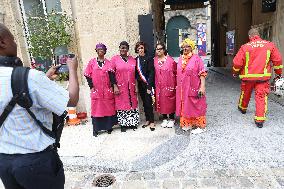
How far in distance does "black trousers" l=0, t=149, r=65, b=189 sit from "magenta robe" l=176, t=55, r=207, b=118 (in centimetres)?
305

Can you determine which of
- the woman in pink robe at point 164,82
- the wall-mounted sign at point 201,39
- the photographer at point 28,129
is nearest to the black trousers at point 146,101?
the woman in pink robe at point 164,82

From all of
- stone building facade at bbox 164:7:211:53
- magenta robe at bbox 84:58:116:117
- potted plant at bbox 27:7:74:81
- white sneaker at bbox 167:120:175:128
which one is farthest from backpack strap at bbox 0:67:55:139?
stone building facade at bbox 164:7:211:53

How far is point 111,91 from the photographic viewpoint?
4762 mm

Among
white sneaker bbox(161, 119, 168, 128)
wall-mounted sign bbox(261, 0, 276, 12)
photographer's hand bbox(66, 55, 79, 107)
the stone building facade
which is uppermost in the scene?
the stone building facade

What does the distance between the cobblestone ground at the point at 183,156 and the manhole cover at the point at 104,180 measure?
0.22 feet

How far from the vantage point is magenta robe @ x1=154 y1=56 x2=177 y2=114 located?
185 inches

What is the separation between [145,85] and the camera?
488 cm

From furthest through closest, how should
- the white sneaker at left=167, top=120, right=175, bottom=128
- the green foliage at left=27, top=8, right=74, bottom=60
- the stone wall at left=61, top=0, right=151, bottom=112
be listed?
the green foliage at left=27, top=8, right=74, bottom=60 → the white sneaker at left=167, top=120, right=175, bottom=128 → the stone wall at left=61, top=0, right=151, bottom=112

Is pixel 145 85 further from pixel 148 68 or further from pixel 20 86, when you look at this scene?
pixel 20 86

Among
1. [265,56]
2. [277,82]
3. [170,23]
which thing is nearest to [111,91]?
[265,56]

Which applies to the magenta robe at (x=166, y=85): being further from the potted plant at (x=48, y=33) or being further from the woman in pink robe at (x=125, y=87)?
the potted plant at (x=48, y=33)

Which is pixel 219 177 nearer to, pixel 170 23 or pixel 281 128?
pixel 281 128

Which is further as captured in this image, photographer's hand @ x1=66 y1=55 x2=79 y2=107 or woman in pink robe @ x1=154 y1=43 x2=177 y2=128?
woman in pink robe @ x1=154 y1=43 x2=177 y2=128

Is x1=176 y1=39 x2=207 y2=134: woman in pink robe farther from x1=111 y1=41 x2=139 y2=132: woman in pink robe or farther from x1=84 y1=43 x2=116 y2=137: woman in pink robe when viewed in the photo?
x1=84 y1=43 x2=116 y2=137: woman in pink robe
